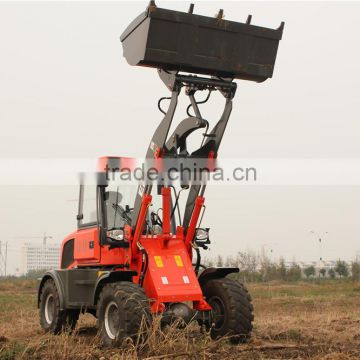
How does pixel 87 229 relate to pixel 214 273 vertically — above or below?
above

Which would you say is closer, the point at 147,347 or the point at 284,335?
the point at 147,347

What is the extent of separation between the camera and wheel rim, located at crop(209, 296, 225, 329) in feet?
33.6

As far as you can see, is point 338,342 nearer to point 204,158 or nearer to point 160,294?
point 160,294

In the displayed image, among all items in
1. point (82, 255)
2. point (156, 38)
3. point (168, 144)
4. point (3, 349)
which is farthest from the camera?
point (82, 255)

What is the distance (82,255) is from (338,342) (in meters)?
4.52

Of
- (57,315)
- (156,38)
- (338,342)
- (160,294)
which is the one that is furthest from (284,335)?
(156,38)

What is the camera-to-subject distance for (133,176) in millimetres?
10969

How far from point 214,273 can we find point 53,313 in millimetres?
3272

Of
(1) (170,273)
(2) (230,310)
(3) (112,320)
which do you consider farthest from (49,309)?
(2) (230,310)

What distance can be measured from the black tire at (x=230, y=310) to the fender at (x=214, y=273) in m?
0.16

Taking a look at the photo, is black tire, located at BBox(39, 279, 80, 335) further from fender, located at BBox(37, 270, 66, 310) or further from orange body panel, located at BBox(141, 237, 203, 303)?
orange body panel, located at BBox(141, 237, 203, 303)

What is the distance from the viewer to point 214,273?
10.6 m

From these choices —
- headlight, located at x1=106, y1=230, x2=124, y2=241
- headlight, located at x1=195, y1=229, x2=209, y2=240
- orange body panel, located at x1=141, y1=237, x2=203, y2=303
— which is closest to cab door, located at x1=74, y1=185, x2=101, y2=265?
headlight, located at x1=106, y1=230, x2=124, y2=241

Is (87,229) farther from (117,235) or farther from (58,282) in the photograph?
(117,235)
